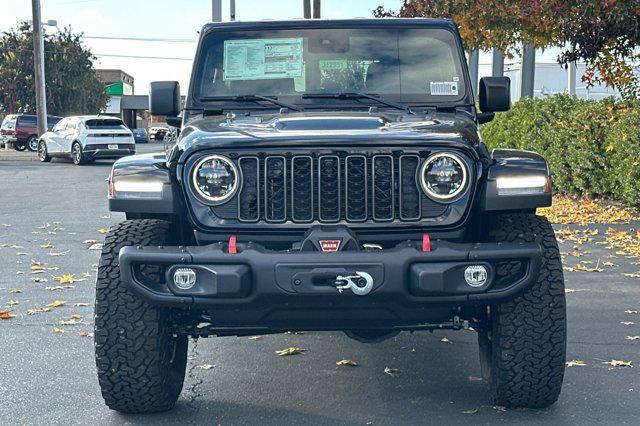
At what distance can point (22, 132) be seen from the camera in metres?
45.9

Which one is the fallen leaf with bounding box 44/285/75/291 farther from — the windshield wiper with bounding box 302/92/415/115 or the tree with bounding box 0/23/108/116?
the tree with bounding box 0/23/108/116

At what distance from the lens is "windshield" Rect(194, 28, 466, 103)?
6.09 m

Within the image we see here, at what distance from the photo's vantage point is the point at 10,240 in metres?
12.3

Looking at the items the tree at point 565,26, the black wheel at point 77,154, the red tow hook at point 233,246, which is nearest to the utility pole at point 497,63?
the tree at point 565,26

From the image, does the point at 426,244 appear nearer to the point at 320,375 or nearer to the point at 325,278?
the point at 325,278

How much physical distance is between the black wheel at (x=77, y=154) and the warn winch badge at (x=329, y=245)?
88.7 feet

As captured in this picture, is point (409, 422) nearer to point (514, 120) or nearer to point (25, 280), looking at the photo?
point (25, 280)

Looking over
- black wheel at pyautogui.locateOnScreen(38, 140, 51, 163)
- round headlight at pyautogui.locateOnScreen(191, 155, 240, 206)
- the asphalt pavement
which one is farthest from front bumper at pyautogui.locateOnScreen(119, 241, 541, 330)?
black wheel at pyautogui.locateOnScreen(38, 140, 51, 163)

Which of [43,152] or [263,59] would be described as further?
[43,152]

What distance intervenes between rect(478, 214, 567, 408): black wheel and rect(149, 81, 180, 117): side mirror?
2221 millimetres

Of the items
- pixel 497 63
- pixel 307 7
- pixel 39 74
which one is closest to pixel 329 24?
pixel 497 63

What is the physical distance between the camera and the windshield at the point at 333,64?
240 inches

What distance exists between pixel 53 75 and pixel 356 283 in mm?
59025

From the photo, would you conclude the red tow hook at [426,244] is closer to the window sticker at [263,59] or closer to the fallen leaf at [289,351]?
the window sticker at [263,59]
